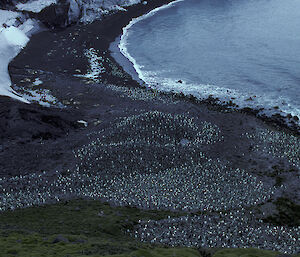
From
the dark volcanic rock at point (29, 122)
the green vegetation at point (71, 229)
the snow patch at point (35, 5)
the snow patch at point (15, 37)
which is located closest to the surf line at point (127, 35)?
the snow patch at point (35, 5)

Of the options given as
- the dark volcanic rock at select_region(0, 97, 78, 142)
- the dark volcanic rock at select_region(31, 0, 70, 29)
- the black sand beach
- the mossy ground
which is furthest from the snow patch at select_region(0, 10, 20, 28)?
the mossy ground

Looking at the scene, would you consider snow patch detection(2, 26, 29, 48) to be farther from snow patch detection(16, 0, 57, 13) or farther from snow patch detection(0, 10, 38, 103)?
snow patch detection(16, 0, 57, 13)

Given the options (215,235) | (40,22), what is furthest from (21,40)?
(215,235)

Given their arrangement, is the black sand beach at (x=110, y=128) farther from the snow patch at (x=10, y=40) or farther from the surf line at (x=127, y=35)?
the surf line at (x=127, y=35)

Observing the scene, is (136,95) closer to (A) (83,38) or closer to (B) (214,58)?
(B) (214,58)

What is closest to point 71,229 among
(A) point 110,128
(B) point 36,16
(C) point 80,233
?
(C) point 80,233

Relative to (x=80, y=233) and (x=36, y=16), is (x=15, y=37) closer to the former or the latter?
(x=36, y=16)
